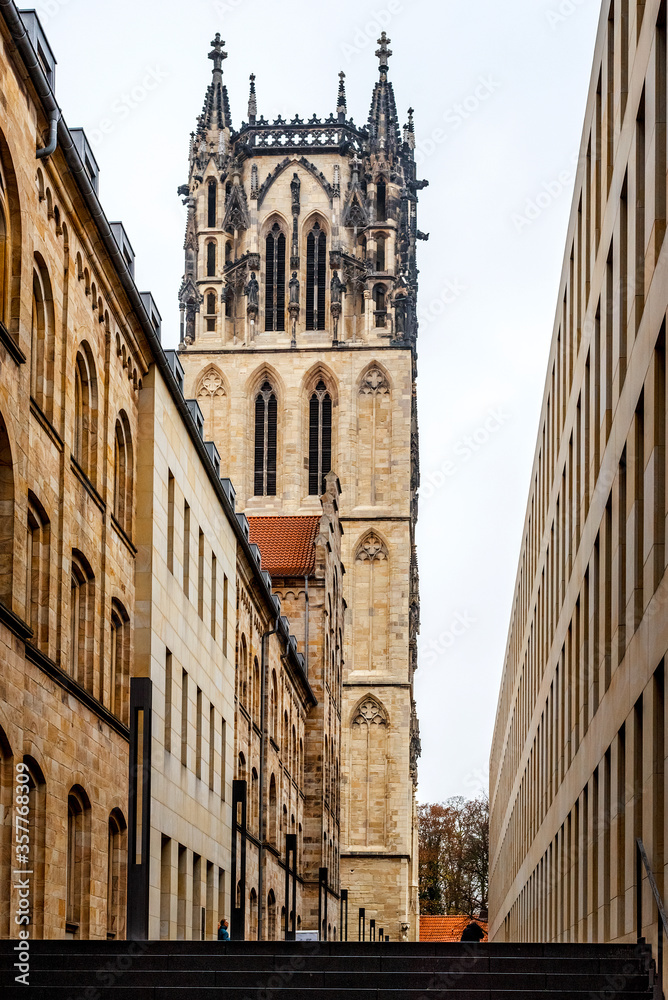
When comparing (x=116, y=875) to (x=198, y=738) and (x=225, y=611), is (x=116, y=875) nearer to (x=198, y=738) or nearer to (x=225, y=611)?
(x=198, y=738)

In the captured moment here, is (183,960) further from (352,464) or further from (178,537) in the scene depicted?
(352,464)

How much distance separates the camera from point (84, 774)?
960 inches

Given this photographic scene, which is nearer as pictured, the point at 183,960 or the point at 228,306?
the point at 183,960

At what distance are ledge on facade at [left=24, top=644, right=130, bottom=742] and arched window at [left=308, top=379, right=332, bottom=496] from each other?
183ft

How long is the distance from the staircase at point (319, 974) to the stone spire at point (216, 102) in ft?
250

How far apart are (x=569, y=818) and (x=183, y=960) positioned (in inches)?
764

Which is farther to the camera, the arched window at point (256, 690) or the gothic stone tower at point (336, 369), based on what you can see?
the gothic stone tower at point (336, 369)

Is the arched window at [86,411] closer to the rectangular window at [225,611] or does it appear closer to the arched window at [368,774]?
the rectangular window at [225,611]

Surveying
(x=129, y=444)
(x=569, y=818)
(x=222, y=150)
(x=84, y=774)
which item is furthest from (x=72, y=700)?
(x=222, y=150)

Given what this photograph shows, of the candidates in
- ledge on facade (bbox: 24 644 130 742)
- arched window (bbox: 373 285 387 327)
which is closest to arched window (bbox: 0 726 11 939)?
ledge on facade (bbox: 24 644 130 742)

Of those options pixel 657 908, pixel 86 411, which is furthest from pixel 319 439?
pixel 657 908

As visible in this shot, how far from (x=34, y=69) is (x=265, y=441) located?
62.3 metres

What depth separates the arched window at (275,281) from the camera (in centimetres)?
8625

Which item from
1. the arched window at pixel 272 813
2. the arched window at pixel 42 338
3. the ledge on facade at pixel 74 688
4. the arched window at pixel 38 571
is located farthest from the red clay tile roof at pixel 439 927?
the arched window at pixel 42 338
